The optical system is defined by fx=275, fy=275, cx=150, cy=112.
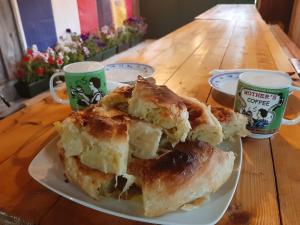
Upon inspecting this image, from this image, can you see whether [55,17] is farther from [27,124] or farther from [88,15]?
[27,124]

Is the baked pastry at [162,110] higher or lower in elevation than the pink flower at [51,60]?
higher

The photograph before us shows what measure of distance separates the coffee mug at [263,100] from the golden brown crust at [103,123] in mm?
300

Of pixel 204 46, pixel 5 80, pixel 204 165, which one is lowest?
pixel 5 80

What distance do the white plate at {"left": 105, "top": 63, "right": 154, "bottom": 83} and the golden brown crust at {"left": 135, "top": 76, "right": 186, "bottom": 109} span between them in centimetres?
48

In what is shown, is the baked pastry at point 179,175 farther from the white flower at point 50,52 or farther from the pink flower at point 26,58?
the white flower at point 50,52

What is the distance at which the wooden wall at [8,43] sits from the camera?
2.62m

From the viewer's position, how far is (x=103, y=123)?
1.47 feet

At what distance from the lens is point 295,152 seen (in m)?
0.63

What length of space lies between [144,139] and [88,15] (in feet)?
13.3

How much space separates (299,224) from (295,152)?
0.76 feet

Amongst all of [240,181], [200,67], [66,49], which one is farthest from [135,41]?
[240,181]

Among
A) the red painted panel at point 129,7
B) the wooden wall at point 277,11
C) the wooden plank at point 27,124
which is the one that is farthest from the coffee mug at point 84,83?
the red painted panel at point 129,7

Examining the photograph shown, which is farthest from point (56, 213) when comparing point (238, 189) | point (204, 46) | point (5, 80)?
point (5, 80)

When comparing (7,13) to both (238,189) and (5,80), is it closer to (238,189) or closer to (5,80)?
(5,80)
